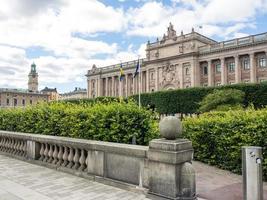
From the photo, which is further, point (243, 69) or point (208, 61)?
point (208, 61)

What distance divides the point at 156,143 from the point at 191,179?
0.91 metres

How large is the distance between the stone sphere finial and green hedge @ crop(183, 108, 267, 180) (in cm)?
430

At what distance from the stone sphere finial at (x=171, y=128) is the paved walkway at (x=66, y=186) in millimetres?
1367

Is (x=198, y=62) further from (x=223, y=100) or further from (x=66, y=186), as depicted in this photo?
(x=66, y=186)

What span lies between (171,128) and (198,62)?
7116 cm

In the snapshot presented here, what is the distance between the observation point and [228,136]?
9461 mm

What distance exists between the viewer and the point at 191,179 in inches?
203

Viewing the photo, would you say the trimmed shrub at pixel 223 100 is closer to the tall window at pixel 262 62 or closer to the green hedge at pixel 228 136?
the green hedge at pixel 228 136

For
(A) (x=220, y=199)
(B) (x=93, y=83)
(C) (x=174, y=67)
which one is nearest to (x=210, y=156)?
(A) (x=220, y=199)

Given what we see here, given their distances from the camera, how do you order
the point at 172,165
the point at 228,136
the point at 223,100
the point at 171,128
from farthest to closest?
1. the point at 223,100
2. the point at 228,136
3. the point at 171,128
4. the point at 172,165

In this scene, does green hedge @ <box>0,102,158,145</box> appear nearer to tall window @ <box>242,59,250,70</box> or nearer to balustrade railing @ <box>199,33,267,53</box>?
balustrade railing @ <box>199,33,267,53</box>

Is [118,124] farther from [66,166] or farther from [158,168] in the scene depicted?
[158,168]

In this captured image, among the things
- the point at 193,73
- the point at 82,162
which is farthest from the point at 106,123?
the point at 193,73

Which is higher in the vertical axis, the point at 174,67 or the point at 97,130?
the point at 174,67
